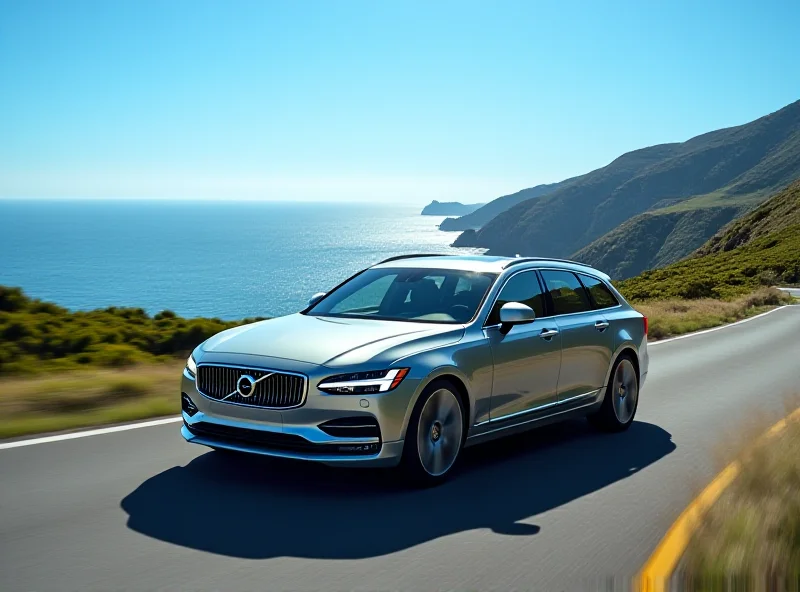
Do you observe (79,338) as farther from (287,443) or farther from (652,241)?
(652,241)

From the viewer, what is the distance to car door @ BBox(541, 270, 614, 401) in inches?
324

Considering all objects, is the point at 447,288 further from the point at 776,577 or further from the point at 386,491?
the point at 776,577

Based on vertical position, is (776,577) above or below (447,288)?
below

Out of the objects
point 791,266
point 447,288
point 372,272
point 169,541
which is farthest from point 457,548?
point 791,266

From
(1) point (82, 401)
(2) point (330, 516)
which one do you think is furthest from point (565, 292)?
(1) point (82, 401)

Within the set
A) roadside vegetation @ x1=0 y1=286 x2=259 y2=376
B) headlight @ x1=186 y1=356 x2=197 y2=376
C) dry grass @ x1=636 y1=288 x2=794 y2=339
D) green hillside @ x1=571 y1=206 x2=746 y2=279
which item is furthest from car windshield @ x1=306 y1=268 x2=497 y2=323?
green hillside @ x1=571 y1=206 x2=746 y2=279

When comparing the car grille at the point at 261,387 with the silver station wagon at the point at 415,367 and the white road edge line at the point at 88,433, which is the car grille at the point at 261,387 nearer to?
the silver station wagon at the point at 415,367

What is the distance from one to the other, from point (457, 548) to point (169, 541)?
155 cm

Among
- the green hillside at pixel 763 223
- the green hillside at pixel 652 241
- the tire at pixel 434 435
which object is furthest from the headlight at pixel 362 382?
the green hillside at pixel 652 241

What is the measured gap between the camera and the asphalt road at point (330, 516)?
4723mm

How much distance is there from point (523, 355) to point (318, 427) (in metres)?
2.12

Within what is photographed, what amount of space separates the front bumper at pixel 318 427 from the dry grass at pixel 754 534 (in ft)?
6.39

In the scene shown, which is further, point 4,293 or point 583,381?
point 4,293

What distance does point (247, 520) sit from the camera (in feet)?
18.3
